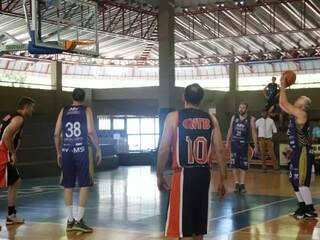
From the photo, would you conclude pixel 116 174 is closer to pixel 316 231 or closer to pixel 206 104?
pixel 206 104

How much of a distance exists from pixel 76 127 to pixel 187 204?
313cm

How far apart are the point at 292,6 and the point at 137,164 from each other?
1170cm

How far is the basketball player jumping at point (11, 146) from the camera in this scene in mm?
8305

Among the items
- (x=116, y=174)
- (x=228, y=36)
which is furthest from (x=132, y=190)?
(x=228, y=36)

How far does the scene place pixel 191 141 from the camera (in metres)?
5.21

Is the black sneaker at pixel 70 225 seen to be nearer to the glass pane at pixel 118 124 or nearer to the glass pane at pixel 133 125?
the glass pane at pixel 118 124

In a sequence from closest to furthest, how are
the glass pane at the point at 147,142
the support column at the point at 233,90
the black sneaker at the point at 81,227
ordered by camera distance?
the black sneaker at the point at 81,227
the support column at the point at 233,90
the glass pane at the point at 147,142

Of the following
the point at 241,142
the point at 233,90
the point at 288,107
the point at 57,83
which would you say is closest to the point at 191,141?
the point at 288,107

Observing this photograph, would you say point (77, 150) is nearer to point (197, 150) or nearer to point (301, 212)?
point (197, 150)

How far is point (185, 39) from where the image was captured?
112 ft

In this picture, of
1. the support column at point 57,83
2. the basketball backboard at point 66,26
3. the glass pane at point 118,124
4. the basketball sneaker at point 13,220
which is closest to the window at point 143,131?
the glass pane at point 118,124

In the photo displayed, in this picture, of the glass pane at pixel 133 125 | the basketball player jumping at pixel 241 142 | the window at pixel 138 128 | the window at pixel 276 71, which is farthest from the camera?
the window at pixel 276 71

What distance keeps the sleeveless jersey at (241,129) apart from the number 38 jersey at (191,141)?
283 inches

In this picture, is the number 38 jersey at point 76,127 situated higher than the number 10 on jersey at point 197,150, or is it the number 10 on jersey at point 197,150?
the number 38 jersey at point 76,127
